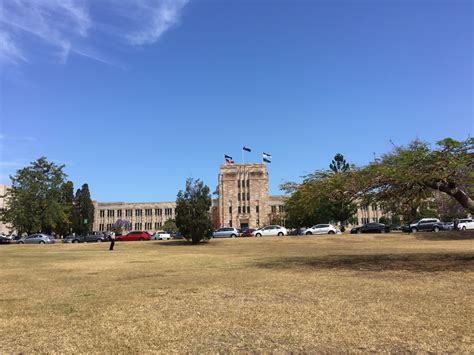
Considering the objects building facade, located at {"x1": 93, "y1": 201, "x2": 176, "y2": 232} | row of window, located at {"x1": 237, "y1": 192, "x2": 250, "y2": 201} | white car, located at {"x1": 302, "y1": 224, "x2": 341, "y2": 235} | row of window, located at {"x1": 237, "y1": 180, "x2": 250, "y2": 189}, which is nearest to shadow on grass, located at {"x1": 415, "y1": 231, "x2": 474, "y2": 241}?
white car, located at {"x1": 302, "y1": 224, "x2": 341, "y2": 235}

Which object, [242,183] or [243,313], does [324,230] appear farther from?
[242,183]

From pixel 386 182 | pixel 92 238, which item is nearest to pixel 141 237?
pixel 92 238

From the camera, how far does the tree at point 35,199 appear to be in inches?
2320

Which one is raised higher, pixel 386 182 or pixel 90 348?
pixel 386 182

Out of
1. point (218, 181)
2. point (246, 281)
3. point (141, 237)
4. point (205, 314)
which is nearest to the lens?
point (205, 314)

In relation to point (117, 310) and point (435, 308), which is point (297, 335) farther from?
point (117, 310)

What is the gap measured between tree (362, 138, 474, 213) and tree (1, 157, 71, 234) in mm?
53923

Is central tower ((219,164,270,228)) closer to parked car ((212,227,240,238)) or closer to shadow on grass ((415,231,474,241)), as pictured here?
parked car ((212,227,240,238))

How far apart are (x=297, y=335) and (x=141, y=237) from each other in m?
56.8

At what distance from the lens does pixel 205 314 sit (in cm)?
838

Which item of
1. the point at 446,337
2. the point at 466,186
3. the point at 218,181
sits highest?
the point at 218,181

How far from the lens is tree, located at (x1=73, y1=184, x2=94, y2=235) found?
7744cm

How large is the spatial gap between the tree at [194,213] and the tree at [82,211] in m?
39.3

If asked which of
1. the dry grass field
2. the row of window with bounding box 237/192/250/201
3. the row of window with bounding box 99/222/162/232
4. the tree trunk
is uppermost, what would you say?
the row of window with bounding box 237/192/250/201
